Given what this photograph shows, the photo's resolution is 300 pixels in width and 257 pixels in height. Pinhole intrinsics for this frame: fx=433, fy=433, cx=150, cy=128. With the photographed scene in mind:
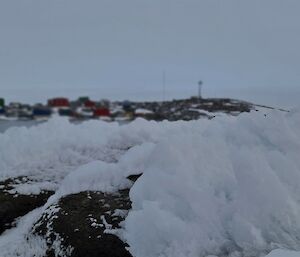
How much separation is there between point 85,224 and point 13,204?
6.25 ft

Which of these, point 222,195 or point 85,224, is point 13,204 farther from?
point 222,195

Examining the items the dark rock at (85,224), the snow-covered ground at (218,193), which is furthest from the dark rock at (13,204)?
the dark rock at (85,224)

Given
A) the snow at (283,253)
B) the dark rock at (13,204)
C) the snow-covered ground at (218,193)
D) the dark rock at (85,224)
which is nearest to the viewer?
the snow at (283,253)

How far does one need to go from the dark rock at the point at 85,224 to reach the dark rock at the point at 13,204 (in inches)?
35.4

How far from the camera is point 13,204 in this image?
22.4ft

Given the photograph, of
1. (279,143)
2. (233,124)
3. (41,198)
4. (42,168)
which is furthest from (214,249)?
(42,168)

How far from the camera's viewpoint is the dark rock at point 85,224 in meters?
5.14

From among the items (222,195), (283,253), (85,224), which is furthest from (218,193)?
(85,224)

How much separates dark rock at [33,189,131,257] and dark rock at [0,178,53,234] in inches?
35.4

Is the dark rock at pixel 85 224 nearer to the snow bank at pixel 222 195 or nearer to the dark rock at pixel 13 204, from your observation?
the snow bank at pixel 222 195

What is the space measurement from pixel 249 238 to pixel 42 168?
14.8ft

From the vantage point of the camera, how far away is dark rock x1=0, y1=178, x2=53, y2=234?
6629mm

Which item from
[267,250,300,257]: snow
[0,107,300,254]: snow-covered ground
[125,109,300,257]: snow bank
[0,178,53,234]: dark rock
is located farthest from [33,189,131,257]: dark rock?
[267,250,300,257]: snow

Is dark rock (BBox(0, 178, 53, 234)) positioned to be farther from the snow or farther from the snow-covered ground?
the snow
